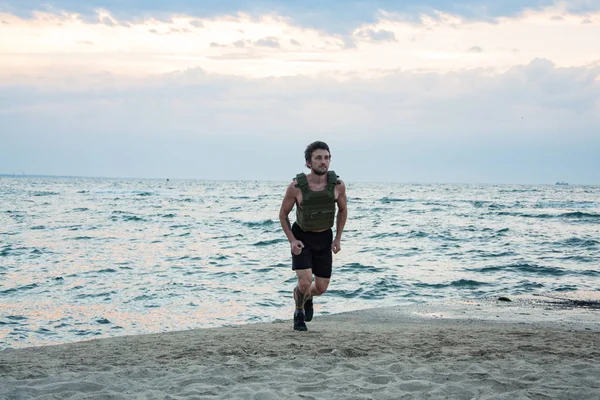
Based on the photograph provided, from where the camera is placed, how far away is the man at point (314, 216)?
→ 621cm

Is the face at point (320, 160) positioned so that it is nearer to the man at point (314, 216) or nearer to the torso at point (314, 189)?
the man at point (314, 216)

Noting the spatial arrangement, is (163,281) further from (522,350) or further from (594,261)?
(594,261)

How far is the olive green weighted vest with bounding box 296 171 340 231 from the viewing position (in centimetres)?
621

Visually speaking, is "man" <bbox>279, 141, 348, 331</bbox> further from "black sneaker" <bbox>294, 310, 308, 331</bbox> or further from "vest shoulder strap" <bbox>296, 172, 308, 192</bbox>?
"black sneaker" <bbox>294, 310, 308, 331</bbox>

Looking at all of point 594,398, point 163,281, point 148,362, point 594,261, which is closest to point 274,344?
point 148,362

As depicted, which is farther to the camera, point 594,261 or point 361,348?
point 594,261

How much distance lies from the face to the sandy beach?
1.87m

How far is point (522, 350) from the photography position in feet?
18.9

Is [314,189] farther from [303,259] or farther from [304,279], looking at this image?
[304,279]

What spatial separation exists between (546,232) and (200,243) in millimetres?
14639

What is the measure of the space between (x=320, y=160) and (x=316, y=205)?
496mm

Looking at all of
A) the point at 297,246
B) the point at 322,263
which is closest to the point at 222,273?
the point at 322,263

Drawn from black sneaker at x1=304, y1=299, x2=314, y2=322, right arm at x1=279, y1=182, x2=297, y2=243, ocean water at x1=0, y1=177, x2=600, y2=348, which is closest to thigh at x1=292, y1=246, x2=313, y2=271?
right arm at x1=279, y1=182, x2=297, y2=243

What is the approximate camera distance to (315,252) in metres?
6.57
